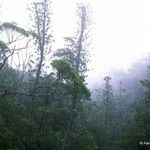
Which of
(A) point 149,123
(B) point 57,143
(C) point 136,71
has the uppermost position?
(C) point 136,71

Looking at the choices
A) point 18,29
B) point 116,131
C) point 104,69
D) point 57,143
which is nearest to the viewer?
point 18,29

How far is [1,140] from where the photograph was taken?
2027 cm

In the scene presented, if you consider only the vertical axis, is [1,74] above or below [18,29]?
above

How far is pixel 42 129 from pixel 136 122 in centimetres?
789

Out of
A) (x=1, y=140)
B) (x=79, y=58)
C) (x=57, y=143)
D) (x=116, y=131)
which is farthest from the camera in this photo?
(x=116, y=131)

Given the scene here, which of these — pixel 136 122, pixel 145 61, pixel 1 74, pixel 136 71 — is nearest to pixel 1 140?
pixel 136 122

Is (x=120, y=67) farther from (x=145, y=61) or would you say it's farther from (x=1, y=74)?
(x=1, y=74)

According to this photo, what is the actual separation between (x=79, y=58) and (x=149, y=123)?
787 centimetres

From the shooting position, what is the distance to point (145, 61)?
150 meters

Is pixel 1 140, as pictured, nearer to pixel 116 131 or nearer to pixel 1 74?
pixel 1 74

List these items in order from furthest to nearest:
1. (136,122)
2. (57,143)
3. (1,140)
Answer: (136,122), (57,143), (1,140)

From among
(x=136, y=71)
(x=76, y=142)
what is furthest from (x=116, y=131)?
(x=136, y=71)

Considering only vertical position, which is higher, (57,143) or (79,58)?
(79,58)

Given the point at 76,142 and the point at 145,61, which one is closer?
the point at 76,142
